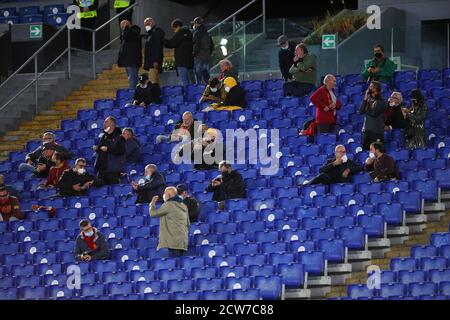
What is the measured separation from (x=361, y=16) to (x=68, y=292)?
27.3 feet

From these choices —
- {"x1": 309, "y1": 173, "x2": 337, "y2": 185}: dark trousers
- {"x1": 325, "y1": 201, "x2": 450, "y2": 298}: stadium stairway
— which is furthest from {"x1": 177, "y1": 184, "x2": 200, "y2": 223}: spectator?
{"x1": 325, "y1": 201, "x2": 450, "y2": 298}: stadium stairway

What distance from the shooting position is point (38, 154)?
2667 centimetres

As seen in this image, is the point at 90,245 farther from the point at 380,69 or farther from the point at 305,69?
the point at 380,69

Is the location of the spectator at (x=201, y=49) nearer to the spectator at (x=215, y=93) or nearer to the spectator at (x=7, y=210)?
the spectator at (x=215, y=93)

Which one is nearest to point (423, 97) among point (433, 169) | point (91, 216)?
point (433, 169)

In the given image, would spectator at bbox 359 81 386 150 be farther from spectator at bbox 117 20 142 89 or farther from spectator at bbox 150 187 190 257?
spectator at bbox 117 20 142 89

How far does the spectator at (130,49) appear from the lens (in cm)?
2811

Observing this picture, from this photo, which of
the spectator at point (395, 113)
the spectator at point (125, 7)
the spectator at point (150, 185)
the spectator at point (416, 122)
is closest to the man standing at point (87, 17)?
the spectator at point (125, 7)

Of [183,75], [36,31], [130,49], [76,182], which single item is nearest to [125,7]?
[36,31]

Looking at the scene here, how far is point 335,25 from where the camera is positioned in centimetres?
2803

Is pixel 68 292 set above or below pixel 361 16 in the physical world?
below

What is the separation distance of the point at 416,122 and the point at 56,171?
5.62 meters

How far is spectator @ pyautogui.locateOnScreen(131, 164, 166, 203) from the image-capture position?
24.2 m

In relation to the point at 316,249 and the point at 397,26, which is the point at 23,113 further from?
the point at 316,249
